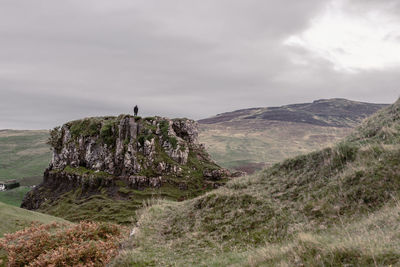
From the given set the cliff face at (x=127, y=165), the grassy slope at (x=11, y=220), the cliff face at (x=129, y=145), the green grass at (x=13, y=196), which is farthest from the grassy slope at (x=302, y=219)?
the green grass at (x=13, y=196)

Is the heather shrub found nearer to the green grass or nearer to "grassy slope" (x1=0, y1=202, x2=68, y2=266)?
"grassy slope" (x1=0, y1=202, x2=68, y2=266)

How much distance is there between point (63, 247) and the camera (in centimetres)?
1541

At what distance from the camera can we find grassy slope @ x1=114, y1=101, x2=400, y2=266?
22.5ft

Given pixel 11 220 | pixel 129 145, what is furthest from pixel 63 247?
pixel 129 145

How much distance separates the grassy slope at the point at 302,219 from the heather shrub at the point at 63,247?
3100mm

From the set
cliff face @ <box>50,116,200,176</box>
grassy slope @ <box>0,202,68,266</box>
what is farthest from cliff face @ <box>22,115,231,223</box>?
grassy slope @ <box>0,202,68,266</box>

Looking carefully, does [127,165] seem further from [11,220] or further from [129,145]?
[11,220]

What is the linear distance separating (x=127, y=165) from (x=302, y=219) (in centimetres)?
9021

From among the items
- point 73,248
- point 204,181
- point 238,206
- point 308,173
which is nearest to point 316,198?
point 308,173

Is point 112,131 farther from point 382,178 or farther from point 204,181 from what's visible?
point 382,178

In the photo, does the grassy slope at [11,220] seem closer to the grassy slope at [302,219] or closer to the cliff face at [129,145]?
the grassy slope at [302,219]

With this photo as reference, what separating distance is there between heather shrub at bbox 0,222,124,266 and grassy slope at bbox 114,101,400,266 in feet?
10.2

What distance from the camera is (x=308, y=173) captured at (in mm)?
14383

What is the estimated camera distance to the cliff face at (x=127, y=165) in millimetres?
91750
